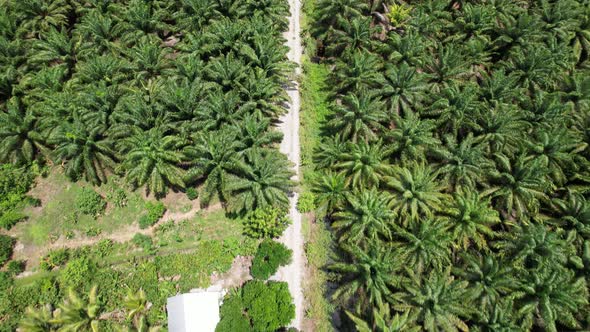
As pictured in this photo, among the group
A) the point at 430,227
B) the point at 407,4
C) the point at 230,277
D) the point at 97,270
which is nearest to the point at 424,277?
the point at 430,227

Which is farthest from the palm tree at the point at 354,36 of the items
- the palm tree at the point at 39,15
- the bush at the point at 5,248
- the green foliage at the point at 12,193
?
the bush at the point at 5,248

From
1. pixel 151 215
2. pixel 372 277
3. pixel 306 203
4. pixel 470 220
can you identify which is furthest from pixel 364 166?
pixel 151 215

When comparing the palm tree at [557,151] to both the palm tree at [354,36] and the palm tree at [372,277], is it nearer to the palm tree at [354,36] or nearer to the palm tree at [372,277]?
the palm tree at [372,277]

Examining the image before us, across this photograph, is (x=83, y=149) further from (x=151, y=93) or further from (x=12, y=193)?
(x=12, y=193)

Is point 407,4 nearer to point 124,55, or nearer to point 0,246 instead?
point 124,55

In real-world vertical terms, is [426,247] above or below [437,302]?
above

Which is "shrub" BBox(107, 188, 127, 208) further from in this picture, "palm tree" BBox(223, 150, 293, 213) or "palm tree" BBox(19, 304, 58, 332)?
"palm tree" BBox(223, 150, 293, 213)
